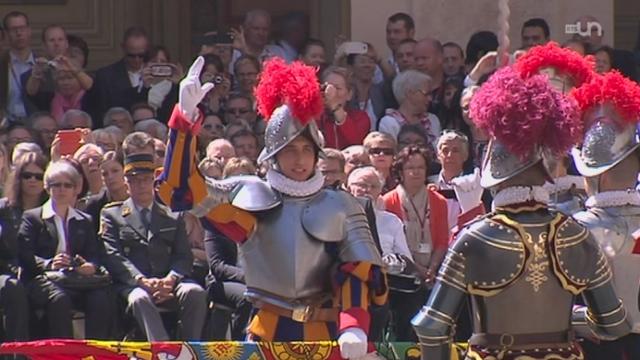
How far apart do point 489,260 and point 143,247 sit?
3819 mm

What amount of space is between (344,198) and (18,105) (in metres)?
4.44

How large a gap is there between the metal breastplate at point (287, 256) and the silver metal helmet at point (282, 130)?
9.3 inches

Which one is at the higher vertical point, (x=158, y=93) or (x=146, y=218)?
(x=158, y=93)

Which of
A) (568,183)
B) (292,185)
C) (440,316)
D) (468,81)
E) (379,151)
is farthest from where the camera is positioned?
(468,81)

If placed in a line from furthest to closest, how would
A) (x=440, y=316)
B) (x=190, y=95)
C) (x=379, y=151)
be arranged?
(x=379, y=151), (x=190, y=95), (x=440, y=316)

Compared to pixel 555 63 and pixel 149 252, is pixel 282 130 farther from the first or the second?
pixel 149 252

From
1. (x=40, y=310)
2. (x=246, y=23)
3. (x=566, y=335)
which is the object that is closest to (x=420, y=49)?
(x=246, y=23)

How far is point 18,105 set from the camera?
12992 mm

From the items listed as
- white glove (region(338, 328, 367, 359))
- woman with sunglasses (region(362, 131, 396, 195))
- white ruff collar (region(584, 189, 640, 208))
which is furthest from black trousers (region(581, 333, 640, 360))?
woman with sunglasses (region(362, 131, 396, 195))

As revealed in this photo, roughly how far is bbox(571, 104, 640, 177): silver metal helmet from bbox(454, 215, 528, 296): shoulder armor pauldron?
5.28 ft

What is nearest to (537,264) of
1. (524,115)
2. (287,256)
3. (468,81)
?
(524,115)

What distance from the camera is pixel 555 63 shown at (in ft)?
28.7

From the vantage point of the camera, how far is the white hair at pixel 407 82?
41.9 ft

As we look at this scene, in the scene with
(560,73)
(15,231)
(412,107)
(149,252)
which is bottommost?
(149,252)
